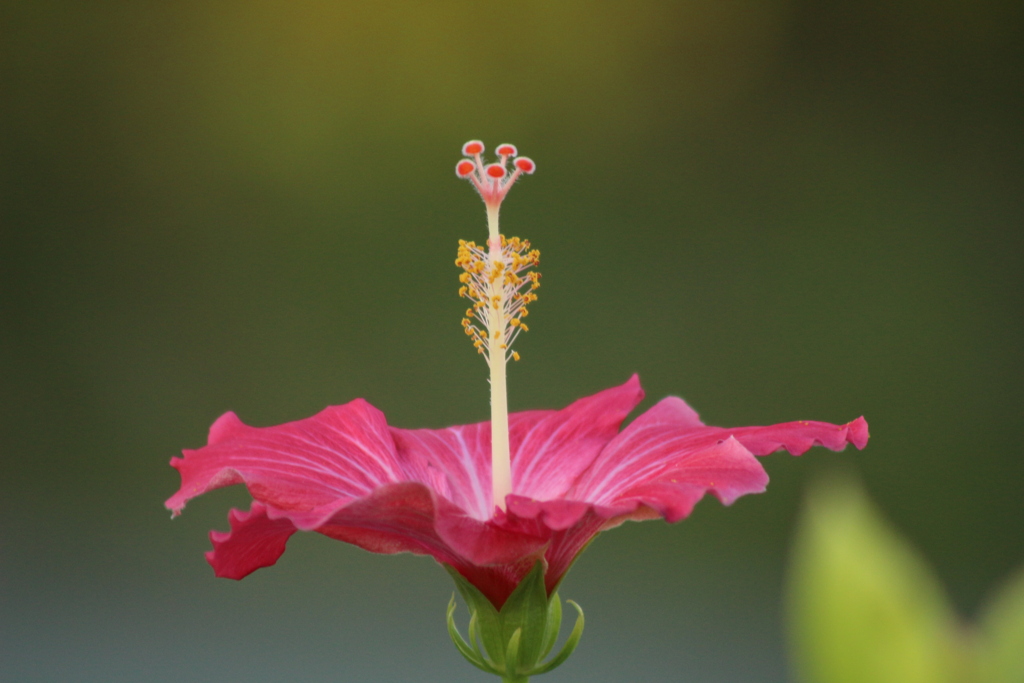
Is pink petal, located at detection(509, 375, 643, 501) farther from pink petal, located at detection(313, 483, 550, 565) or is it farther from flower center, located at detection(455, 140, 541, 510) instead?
pink petal, located at detection(313, 483, 550, 565)

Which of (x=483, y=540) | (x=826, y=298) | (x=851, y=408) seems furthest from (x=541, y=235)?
(x=483, y=540)

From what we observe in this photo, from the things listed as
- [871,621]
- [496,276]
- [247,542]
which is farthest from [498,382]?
[871,621]

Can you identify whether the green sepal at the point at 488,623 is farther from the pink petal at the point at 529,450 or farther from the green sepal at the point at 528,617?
the pink petal at the point at 529,450

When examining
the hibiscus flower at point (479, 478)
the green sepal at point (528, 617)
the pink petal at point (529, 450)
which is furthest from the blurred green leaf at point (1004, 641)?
the pink petal at point (529, 450)

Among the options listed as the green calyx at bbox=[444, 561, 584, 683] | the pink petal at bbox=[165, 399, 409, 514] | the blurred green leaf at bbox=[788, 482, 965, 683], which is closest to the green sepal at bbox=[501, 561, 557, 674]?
the green calyx at bbox=[444, 561, 584, 683]

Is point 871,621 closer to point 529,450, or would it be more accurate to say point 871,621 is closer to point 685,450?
point 685,450
